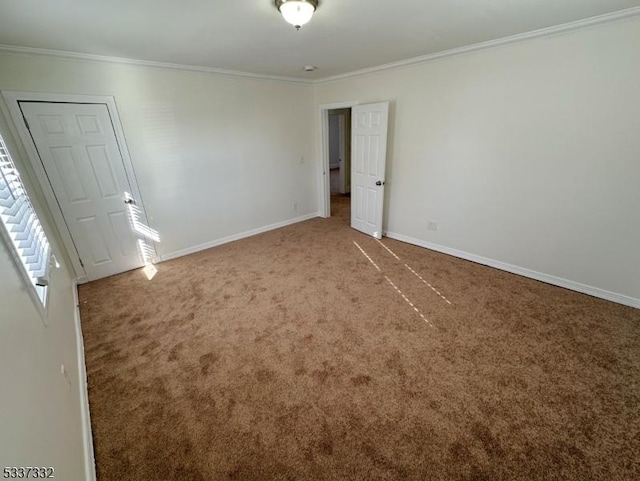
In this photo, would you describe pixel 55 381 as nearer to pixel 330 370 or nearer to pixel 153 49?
pixel 330 370

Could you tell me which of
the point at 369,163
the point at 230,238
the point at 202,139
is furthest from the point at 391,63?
the point at 230,238

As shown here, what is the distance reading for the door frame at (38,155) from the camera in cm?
258

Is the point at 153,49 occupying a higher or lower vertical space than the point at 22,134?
higher

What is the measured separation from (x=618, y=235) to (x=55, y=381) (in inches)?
169

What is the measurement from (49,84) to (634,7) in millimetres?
5073

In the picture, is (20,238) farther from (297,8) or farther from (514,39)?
(514,39)

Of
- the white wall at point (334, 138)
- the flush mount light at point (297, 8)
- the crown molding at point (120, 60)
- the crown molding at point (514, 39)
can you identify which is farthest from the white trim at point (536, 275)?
the white wall at point (334, 138)

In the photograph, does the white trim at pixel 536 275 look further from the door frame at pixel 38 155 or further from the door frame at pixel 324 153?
the door frame at pixel 38 155

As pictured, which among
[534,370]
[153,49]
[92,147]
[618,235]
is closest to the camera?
[534,370]

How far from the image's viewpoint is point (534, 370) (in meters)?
1.95

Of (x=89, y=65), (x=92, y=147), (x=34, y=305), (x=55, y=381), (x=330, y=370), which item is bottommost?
(x=330, y=370)

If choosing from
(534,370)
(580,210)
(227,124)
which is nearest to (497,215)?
(580,210)

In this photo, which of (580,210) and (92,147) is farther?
(92,147)

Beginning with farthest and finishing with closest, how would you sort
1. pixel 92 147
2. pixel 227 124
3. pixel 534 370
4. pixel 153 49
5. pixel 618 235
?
pixel 227 124, pixel 92 147, pixel 153 49, pixel 618 235, pixel 534 370
